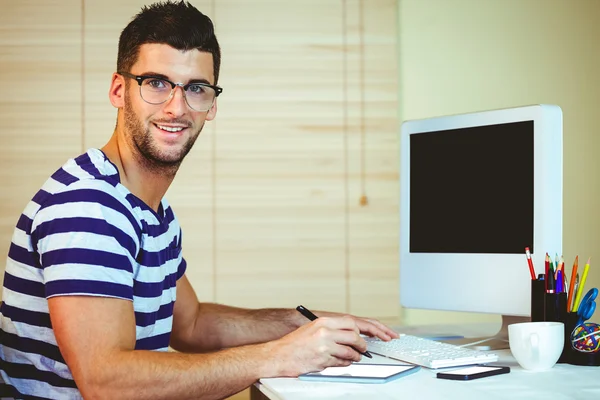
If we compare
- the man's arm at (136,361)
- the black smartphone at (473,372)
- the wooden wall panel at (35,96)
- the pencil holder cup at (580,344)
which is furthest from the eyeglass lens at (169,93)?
Result: the wooden wall panel at (35,96)

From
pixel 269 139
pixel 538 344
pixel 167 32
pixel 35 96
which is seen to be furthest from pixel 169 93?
pixel 35 96

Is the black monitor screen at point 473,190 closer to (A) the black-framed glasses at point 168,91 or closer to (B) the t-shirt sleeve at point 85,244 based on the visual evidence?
(A) the black-framed glasses at point 168,91


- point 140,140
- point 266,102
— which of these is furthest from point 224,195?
point 140,140

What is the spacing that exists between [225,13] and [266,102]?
1.46ft

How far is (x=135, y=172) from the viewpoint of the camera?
1773 mm

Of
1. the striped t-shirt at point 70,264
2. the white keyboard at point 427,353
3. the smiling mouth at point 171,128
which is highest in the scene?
the smiling mouth at point 171,128

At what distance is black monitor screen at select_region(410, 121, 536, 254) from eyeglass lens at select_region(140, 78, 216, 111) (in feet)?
1.95

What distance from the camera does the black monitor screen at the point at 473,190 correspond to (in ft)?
6.14

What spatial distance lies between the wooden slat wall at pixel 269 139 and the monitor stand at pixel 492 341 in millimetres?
1568

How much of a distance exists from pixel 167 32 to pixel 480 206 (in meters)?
0.87

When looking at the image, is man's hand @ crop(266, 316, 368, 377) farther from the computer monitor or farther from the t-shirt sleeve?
the computer monitor

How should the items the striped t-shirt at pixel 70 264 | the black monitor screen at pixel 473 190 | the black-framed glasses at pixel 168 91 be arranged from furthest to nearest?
1. the black monitor screen at pixel 473 190
2. the black-framed glasses at pixel 168 91
3. the striped t-shirt at pixel 70 264

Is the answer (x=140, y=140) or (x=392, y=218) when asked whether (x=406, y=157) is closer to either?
(x=140, y=140)

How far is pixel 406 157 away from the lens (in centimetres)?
212
